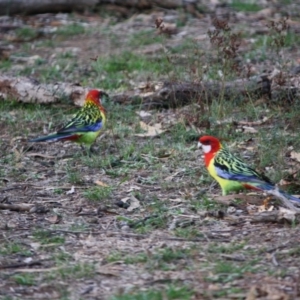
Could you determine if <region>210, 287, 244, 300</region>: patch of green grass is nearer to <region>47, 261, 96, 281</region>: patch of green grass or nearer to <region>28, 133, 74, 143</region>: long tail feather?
<region>47, 261, 96, 281</region>: patch of green grass

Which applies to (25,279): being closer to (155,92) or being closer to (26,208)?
(26,208)

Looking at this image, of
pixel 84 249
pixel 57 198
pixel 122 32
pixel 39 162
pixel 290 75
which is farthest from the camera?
pixel 122 32

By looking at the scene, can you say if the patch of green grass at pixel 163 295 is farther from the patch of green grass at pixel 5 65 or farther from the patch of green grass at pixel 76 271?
the patch of green grass at pixel 5 65

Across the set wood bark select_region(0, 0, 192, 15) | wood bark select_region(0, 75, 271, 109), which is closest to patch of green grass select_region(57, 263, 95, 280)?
wood bark select_region(0, 75, 271, 109)

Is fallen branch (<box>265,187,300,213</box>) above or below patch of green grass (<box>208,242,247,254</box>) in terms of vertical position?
above

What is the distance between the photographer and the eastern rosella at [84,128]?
8180mm

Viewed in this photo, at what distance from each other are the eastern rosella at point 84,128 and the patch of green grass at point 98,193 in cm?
Answer: 110

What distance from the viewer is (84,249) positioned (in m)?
5.86

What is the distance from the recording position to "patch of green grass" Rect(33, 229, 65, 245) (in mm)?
5984

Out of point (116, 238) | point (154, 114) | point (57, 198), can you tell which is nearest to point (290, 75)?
point (154, 114)

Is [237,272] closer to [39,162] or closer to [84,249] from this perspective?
[84,249]

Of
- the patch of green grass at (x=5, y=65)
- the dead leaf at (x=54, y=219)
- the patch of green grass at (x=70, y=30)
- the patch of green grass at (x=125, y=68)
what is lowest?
the patch of green grass at (x=5, y=65)

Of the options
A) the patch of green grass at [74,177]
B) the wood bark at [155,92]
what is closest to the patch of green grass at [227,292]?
the patch of green grass at [74,177]

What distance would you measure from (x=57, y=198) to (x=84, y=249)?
130 cm
